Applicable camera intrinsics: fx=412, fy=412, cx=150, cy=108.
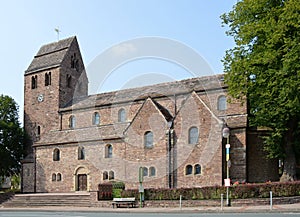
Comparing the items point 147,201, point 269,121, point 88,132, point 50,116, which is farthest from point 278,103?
point 50,116

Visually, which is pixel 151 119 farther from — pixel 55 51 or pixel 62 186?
pixel 55 51

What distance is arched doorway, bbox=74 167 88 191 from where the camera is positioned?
43947 millimetres

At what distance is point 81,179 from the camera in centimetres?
4438

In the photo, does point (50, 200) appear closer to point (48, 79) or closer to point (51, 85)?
point (51, 85)

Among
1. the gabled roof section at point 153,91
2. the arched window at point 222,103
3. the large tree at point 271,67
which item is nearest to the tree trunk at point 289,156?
the large tree at point 271,67

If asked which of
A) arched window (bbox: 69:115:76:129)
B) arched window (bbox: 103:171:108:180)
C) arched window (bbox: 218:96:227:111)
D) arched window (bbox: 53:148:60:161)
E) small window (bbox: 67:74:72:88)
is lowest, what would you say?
arched window (bbox: 103:171:108:180)

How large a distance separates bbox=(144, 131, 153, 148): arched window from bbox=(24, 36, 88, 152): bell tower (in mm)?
17139

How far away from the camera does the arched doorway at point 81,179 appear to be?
43947 mm

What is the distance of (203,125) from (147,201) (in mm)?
9185

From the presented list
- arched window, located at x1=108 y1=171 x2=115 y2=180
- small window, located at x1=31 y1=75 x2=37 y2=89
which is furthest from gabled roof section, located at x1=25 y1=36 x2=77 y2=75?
arched window, located at x1=108 y1=171 x2=115 y2=180

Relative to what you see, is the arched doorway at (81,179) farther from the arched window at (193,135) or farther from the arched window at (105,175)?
the arched window at (193,135)

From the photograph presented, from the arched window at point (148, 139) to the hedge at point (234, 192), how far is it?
7.88 metres

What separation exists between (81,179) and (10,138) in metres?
12.9

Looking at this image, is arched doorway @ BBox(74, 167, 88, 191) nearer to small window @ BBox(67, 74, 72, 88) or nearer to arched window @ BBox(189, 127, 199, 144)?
small window @ BBox(67, 74, 72, 88)
